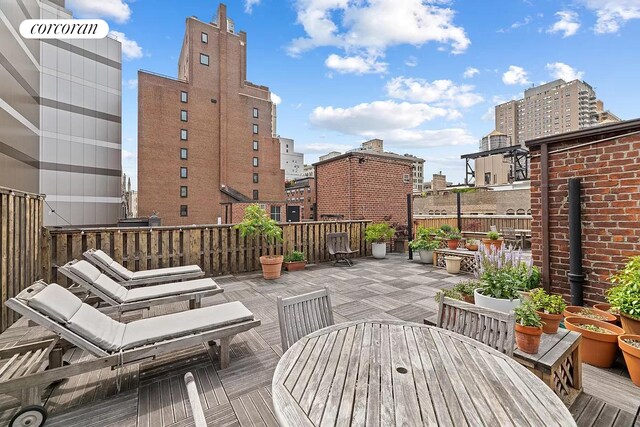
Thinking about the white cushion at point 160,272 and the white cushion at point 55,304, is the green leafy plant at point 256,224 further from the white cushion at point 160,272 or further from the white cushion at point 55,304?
the white cushion at point 55,304

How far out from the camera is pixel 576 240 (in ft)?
10.3

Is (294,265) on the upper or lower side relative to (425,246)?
lower

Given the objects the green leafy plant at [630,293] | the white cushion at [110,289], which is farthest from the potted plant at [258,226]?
the green leafy plant at [630,293]

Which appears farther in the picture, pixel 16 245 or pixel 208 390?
pixel 16 245

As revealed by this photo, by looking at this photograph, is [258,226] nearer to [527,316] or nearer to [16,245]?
[16,245]

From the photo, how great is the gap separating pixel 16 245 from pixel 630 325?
23.1ft

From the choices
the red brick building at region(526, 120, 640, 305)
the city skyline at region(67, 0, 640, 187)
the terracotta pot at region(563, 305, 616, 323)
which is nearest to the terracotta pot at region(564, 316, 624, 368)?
the terracotta pot at region(563, 305, 616, 323)

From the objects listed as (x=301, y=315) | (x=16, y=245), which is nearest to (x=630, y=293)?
(x=301, y=315)

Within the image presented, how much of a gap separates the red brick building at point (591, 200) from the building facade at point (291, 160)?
190 ft

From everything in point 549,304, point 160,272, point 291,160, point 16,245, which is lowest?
point 160,272

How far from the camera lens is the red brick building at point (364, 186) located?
9.19 m

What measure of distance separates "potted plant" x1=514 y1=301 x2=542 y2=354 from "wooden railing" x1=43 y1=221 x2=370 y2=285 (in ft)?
18.1

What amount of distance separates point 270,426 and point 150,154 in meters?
26.1

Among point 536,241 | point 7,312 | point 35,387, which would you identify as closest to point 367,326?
point 35,387
